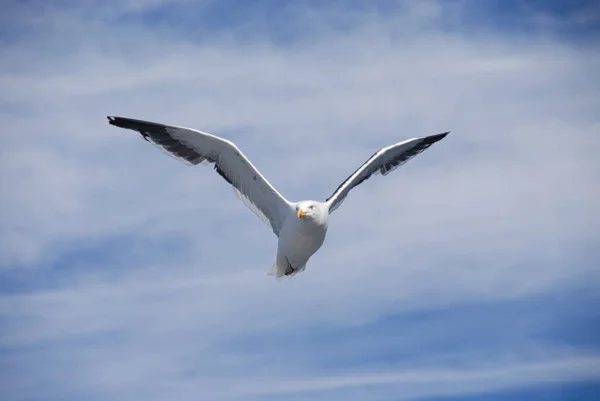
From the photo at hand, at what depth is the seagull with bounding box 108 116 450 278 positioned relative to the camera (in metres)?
19.9

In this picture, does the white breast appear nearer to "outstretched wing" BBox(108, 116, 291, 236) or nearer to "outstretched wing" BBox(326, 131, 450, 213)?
"outstretched wing" BBox(108, 116, 291, 236)

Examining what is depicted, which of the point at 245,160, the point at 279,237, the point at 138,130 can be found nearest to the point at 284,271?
the point at 279,237

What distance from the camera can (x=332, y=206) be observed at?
21.2 metres

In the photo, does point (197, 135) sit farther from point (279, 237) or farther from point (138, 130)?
point (279, 237)

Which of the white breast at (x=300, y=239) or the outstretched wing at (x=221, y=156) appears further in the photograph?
the outstretched wing at (x=221, y=156)

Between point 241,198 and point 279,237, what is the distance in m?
1.24

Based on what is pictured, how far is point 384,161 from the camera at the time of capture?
22.7 meters

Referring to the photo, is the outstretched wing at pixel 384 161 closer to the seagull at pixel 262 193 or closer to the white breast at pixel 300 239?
the seagull at pixel 262 193

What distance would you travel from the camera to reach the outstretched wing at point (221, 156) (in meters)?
20.3

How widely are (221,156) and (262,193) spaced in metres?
1.19

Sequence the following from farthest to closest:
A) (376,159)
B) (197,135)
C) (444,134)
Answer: (444,134), (376,159), (197,135)

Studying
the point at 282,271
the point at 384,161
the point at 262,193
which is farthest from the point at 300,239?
the point at 384,161

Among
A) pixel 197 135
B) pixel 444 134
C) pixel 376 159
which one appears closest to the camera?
pixel 197 135

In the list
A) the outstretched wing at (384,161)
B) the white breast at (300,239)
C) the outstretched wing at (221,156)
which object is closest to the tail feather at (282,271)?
the white breast at (300,239)
